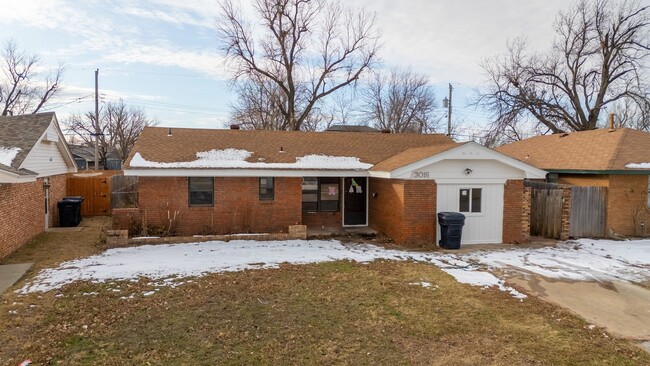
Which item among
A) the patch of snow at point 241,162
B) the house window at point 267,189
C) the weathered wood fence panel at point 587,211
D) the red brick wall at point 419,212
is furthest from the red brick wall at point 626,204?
the house window at point 267,189

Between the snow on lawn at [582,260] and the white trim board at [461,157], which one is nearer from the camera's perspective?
the snow on lawn at [582,260]

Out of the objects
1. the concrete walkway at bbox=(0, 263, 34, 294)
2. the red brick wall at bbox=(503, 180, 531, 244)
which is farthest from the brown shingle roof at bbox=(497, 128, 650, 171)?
the concrete walkway at bbox=(0, 263, 34, 294)

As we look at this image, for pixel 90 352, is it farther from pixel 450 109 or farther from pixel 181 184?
pixel 450 109

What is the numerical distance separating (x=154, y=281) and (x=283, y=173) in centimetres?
593

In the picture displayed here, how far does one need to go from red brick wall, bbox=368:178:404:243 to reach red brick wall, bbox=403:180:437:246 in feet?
0.55

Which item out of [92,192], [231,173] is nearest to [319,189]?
[231,173]

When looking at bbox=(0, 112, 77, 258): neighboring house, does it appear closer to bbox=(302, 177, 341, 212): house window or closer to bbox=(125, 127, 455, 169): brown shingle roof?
bbox=(125, 127, 455, 169): brown shingle roof

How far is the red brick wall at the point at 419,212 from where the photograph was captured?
1172 cm

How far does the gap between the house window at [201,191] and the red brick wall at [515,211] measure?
9828mm

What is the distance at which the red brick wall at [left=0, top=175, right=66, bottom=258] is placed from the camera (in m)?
9.91

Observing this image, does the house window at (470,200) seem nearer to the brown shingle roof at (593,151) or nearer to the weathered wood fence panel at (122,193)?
the brown shingle roof at (593,151)

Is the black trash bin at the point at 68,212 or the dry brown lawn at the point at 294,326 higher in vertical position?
the black trash bin at the point at 68,212

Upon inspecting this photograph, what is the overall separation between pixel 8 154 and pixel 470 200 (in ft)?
45.8

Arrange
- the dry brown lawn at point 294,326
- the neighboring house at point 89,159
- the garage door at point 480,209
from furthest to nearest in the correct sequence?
the neighboring house at point 89,159 < the garage door at point 480,209 < the dry brown lawn at point 294,326
